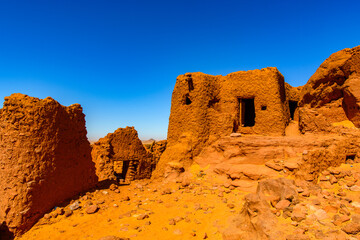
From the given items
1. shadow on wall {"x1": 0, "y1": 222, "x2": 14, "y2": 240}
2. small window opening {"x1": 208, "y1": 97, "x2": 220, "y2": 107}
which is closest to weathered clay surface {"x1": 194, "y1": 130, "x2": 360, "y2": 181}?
small window opening {"x1": 208, "y1": 97, "x2": 220, "y2": 107}

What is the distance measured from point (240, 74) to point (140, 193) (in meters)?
7.24

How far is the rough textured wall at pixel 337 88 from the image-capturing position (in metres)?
8.41

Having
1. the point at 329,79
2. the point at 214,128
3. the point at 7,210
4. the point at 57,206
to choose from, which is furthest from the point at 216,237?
the point at 329,79

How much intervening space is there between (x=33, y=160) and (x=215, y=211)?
515cm

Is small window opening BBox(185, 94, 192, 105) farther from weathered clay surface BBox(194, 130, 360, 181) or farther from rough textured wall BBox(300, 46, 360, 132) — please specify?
rough textured wall BBox(300, 46, 360, 132)

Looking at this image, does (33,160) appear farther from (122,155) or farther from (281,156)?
(281,156)

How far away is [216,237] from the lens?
14.5ft

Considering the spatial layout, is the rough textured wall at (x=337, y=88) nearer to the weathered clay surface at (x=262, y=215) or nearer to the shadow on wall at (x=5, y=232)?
the weathered clay surface at (x=262, y=215)

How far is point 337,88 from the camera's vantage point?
30.3 feet

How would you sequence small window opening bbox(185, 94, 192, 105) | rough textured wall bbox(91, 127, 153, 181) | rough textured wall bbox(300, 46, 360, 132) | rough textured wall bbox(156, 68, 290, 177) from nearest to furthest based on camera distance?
rough textured wall bbox(300, 46, 360, 132) → rough textured wall bbox(156, 68, 290, 177) → small window opening bbox(185, 94, 192, 105) → rough textured wall bbox(91, 127, 153, 181)

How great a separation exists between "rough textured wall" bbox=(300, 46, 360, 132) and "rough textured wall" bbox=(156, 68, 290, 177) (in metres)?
1.40

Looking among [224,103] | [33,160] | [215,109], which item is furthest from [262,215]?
[224,103]

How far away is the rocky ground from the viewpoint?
11.7 ft

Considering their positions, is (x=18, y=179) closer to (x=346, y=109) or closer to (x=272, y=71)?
(x=272, y=71)
